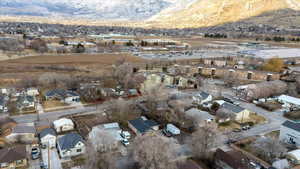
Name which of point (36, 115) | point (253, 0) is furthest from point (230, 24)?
point (36, 115)

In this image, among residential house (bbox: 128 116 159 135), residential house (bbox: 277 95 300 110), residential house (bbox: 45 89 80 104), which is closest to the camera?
residential house (bbox: 128 116 159 135)

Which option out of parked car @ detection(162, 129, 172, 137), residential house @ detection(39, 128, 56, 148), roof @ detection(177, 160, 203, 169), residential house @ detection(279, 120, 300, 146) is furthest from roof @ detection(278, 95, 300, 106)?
residential house @ detection(39, 128, 56, 148)

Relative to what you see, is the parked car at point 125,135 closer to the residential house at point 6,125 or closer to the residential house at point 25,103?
the residential house at point 6,125

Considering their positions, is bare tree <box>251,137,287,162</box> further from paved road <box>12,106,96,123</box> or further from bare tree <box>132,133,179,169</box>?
paved road <box>12,106,96,123</box>

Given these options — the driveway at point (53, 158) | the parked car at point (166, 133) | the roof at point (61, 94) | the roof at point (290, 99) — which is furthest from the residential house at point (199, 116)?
the roof at point (61, 94)

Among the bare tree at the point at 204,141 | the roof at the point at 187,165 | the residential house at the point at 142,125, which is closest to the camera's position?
the roof at the point at 187,165

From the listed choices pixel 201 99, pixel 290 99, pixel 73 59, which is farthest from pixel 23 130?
pixel 73 59
